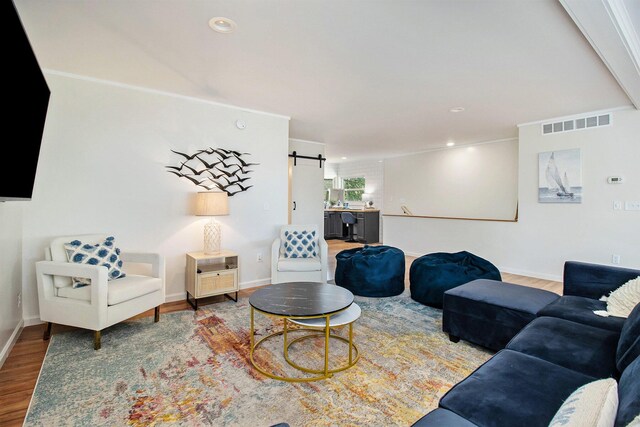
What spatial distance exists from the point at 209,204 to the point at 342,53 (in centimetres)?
212

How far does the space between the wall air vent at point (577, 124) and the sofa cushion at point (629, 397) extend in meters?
4.50

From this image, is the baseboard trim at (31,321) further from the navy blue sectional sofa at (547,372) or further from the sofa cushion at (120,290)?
the navy blue sectional sofa at (547,372)

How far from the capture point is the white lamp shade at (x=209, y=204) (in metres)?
3.55

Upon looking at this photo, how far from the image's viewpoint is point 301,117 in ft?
15.0

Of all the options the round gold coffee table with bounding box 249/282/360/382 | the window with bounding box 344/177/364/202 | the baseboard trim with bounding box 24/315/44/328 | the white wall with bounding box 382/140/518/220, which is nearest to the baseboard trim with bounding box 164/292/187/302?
the baseboard trim with bounding box 24/315/44/328

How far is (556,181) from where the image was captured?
457cm

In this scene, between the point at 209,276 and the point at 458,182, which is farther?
the point at 458,182

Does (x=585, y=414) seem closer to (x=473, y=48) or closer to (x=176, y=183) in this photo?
(x=473, y=48)

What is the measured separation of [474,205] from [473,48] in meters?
4.66

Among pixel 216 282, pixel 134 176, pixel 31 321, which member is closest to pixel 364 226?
pixel 216 282

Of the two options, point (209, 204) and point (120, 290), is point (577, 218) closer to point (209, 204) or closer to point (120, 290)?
point (209, 204)

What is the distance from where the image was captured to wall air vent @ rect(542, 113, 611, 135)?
13.7 feet

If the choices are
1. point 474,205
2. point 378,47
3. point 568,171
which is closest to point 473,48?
point 378,47

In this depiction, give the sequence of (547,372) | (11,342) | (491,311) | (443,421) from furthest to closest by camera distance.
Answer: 1. (11,342)
2. (491,311)
3. (547,372)
4. (443,421)
